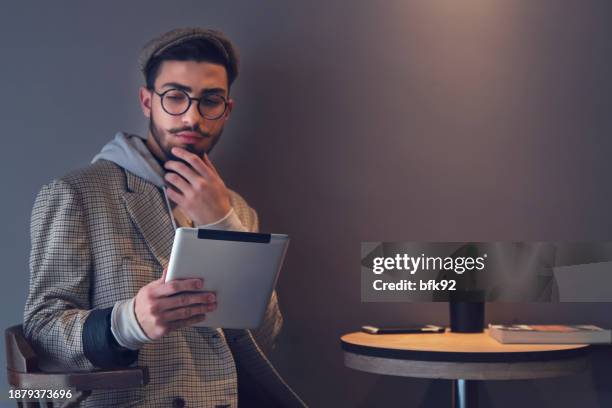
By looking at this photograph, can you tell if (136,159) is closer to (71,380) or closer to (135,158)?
(135,158)

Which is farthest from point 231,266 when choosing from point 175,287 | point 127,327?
point 127,327

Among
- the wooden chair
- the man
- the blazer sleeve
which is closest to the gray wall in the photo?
the man

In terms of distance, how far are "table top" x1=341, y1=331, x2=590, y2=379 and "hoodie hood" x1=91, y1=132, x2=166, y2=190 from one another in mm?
733

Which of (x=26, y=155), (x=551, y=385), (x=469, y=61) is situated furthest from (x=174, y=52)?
(x=551, y=385)

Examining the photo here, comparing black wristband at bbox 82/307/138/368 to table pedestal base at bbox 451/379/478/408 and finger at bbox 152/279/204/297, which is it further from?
table pedestal base at bbox 451/379/478/408

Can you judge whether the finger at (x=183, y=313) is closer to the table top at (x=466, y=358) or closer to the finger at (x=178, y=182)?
the finger at (x=178, y=182)

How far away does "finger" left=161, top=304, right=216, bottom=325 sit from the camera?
1618 millimetres

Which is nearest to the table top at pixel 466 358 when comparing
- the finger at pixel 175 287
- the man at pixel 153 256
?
the man at pixel 153 256

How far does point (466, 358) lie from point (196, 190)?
33.3 inches

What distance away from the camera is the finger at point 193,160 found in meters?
2.01

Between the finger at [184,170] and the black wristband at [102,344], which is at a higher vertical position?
the finger at [184,170]

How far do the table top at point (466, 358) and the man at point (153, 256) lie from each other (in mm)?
264

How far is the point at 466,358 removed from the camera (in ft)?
6.30

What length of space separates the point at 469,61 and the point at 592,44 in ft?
1.40
